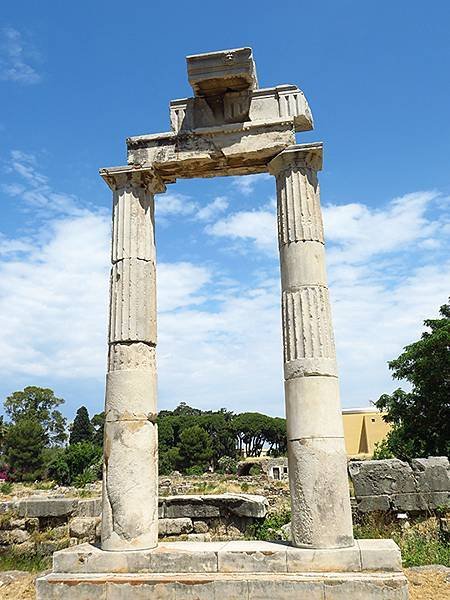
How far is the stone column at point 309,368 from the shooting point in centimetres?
739

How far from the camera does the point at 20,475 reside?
179 feet

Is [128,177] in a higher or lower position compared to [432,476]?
higher

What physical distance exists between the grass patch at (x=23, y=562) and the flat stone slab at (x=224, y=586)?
3.44 metres

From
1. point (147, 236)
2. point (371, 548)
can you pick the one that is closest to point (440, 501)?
point (371, 548)

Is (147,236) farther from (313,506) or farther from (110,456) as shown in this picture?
(313,506)

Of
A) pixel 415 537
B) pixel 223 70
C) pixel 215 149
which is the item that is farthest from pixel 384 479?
pixel 223 70

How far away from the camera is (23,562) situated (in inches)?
445

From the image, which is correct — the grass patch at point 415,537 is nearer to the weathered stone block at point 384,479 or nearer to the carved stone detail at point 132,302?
the weathered stone block at point 384,479

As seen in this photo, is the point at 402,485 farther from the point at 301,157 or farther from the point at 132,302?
the point at 301,157

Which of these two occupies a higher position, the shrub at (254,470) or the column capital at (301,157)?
the column capital at (301,157)

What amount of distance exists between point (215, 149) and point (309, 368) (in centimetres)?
385

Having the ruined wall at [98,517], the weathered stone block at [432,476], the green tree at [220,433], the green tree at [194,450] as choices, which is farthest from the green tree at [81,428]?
the weathered stone block at [432,476]

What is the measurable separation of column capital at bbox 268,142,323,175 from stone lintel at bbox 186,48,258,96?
134cm

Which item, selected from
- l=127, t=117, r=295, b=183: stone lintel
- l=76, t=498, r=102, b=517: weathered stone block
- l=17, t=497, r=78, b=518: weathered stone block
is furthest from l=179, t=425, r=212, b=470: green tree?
l=127, t=117, r=295, b=183: stone lintel
